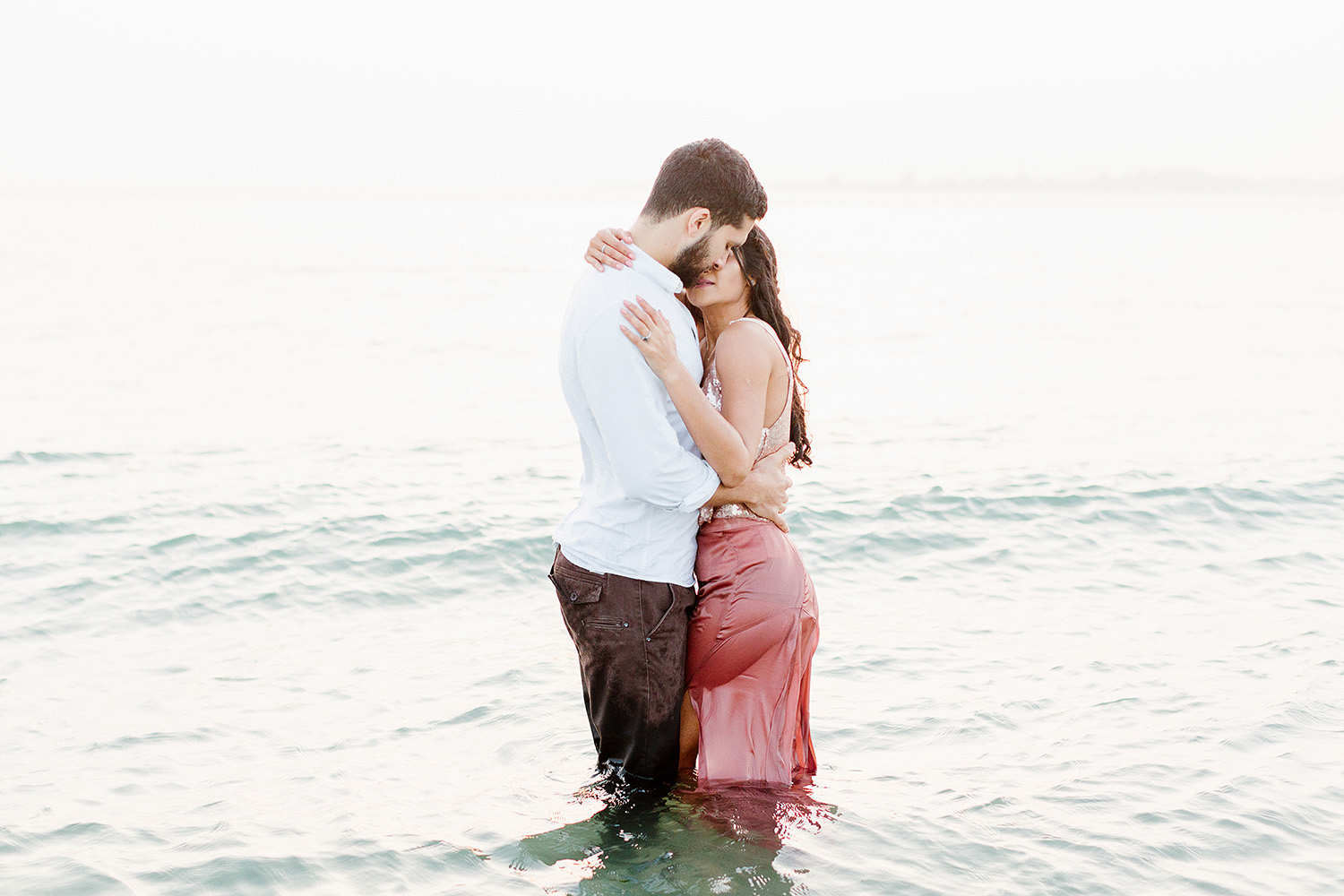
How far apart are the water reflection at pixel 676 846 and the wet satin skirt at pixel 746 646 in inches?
6.0

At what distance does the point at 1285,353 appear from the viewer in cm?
1998

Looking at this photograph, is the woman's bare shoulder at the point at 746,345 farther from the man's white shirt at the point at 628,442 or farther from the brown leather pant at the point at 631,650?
the brown leather pant at the point at 631,650

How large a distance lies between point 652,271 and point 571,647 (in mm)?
3620

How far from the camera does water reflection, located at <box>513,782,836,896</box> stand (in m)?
3.60

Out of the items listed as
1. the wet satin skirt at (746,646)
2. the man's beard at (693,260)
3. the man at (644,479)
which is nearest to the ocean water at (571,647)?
the wet satin skirt at (746,646)

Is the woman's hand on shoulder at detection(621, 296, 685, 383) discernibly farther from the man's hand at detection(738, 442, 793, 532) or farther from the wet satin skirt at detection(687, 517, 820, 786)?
the wet satin skirt at detection(687, 517, 820, 786)

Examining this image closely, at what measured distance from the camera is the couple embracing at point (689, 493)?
10.2ft

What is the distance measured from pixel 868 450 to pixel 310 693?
25.3 ft

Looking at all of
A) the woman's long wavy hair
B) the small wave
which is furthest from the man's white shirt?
the small wave

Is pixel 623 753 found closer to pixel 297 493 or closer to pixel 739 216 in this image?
pixel 739 216

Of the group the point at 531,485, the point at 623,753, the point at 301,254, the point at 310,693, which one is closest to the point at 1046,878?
the point at 623,753

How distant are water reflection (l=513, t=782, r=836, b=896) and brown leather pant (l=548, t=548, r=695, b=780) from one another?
25 cm

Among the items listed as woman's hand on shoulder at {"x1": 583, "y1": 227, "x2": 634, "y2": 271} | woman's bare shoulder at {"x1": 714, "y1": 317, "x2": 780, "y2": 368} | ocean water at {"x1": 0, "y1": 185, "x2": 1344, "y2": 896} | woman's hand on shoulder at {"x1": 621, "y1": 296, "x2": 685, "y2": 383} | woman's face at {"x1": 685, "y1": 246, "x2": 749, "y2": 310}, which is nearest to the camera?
woman's hand on shoulder at {"x1": 621, "y1": 296, "x2": 685, "y2": 383}

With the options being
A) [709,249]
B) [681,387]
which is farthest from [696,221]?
[681,387]
